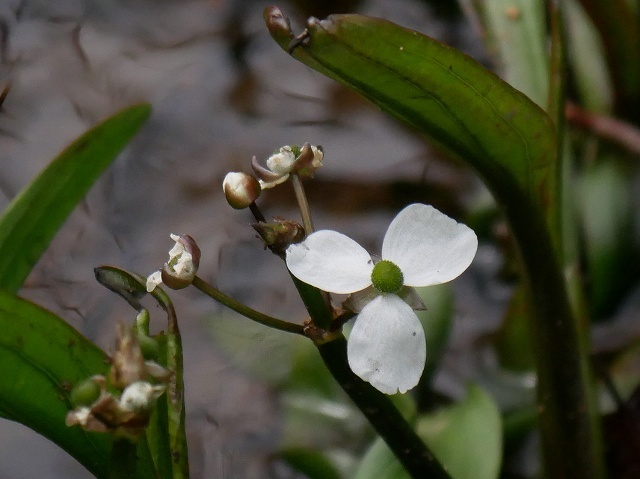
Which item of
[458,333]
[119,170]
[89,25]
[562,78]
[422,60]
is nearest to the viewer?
[422,60]

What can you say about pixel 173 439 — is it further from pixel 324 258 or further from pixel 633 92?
pixel 633 92

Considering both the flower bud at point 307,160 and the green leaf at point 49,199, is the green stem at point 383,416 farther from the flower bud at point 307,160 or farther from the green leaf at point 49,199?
the green leaf at point 49,199

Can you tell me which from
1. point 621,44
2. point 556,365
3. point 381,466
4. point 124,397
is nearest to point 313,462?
point 381,466

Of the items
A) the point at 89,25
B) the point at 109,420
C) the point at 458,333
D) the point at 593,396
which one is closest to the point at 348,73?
the point at 109,420

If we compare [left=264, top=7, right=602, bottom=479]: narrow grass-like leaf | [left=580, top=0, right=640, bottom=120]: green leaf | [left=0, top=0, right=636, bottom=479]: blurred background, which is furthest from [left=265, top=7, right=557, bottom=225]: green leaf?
[left=580, top=0, right=640, bottom=120]: green leaf

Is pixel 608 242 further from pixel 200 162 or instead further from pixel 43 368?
pixel 43 368

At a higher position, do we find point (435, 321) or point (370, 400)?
point (370, 400)
